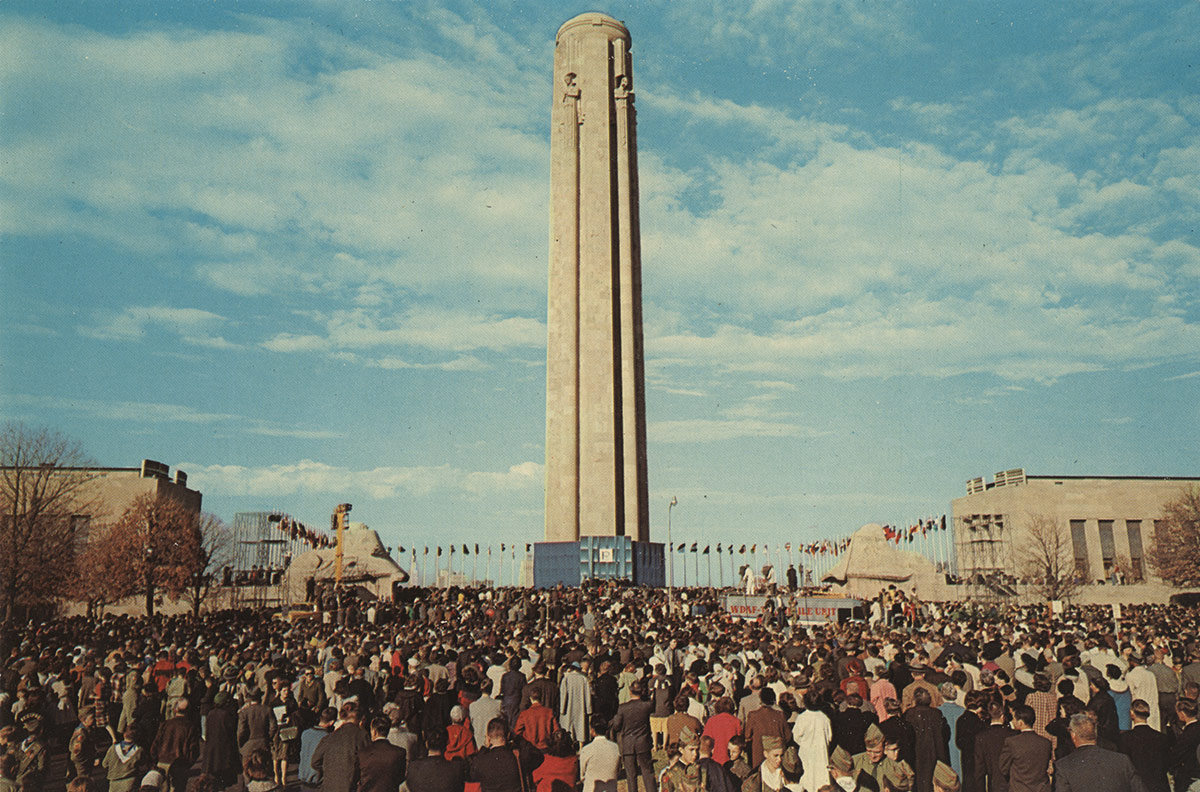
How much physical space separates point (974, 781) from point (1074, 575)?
227ft

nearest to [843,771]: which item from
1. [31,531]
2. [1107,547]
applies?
[31,531]

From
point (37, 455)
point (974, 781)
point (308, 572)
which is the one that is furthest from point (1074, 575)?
point (37, 455)

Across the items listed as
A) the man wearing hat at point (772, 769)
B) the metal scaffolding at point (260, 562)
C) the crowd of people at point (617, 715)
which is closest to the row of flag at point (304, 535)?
the metal scaffolding at point (260, 562)

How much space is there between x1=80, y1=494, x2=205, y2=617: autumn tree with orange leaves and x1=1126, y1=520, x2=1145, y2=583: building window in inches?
3044

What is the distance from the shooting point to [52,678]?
17156mm

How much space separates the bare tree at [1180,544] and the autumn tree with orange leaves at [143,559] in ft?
242

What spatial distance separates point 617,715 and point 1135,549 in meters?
84.5

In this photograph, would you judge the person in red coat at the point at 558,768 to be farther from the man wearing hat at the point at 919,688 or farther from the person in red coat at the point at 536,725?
the man wearing hat at the point at 919,688

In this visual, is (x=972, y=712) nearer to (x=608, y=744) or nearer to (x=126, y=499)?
(x=608, y=744)

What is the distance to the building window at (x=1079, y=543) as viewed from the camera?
3088 inches

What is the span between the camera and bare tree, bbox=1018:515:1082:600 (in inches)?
2708

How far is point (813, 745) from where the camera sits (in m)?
10.4

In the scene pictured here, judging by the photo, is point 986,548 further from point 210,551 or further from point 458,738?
point 458,738

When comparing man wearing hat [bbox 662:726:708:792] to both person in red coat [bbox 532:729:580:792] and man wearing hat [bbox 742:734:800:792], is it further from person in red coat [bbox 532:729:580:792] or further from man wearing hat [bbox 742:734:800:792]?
person in red coat [bbox 532:729:580:792]
